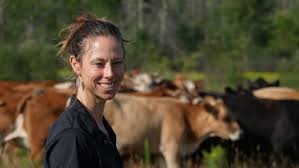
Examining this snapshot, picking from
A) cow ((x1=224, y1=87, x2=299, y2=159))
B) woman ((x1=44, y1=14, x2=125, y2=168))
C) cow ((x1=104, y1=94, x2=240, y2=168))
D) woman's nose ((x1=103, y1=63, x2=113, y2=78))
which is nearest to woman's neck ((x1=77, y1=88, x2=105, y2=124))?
woman ((x1=44, y1=14, x2=125, y2=168))

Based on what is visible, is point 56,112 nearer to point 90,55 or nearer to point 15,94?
point 15,94

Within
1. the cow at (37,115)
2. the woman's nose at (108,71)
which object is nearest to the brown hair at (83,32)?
the woman's nose at (108,71)

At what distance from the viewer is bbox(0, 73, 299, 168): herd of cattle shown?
1075 cm

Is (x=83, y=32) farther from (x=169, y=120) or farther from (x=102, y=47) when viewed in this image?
(x=169, y=120)

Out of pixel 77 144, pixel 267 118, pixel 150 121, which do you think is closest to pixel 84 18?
pixel 77 144

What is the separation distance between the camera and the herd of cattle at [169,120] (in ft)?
35.3

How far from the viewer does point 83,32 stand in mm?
2939

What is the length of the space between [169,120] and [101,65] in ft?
28.2

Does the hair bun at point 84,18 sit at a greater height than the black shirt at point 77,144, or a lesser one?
greater

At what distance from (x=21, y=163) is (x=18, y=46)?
35.7 feet

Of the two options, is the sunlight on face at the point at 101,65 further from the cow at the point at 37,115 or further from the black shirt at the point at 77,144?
the cow at the point at 37,115

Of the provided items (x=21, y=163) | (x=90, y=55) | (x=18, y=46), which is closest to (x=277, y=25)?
(x=18, y=46)

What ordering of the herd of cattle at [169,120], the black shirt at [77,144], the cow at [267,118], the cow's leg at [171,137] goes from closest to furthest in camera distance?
the black shirt at [77,144], the herd of cattle at [169,120], the cow's leg at [171,137], the cow at [267,118]

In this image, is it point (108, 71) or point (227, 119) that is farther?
point (227, 119)
